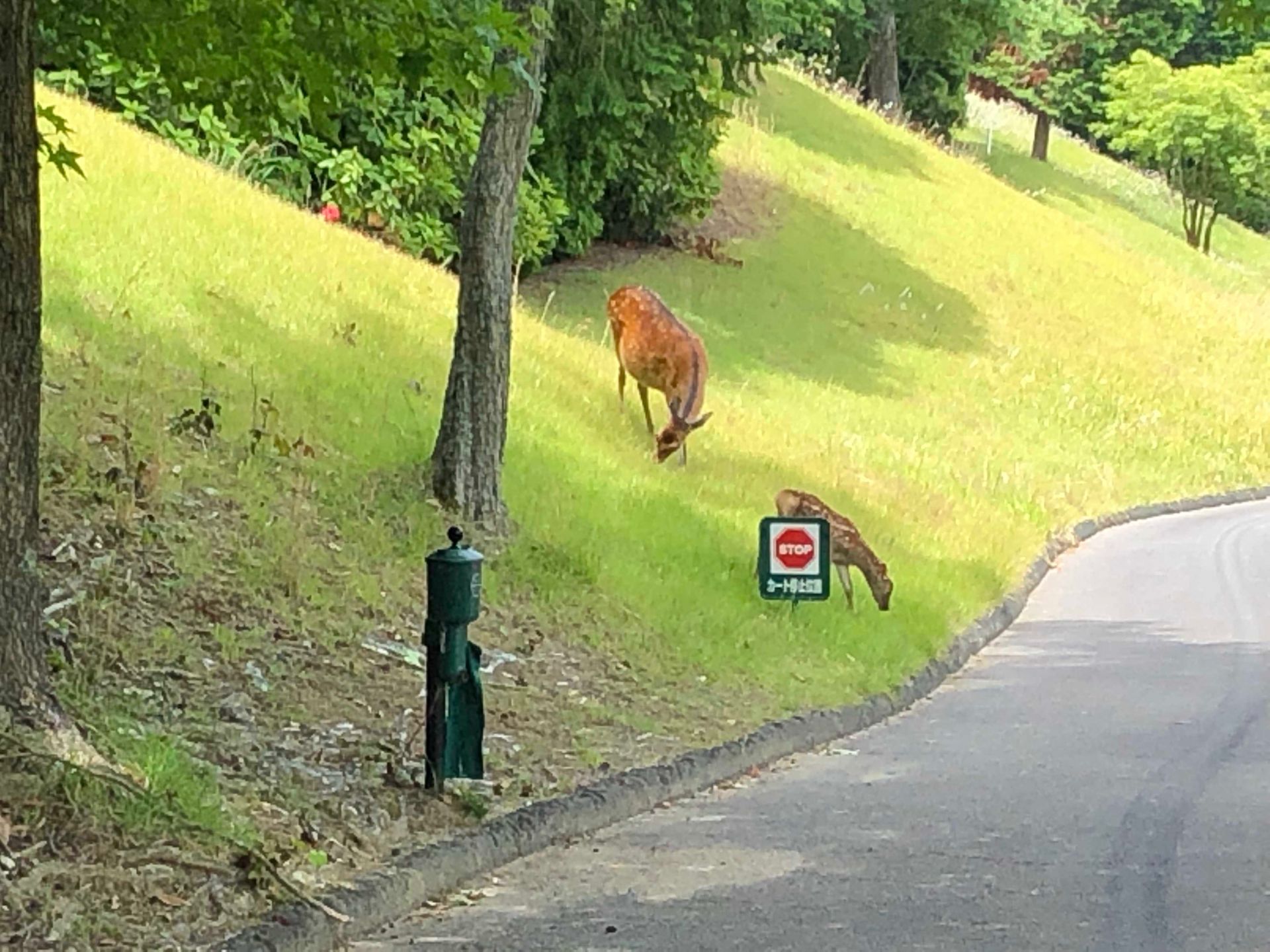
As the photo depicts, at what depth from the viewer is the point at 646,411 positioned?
19.2 m

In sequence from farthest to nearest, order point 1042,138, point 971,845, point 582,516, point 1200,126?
1. point 1042,138
2. point 1200,126
3. point 582,516
4. point 971,845

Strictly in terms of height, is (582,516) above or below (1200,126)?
below

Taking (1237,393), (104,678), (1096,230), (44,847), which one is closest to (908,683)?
(104,678)

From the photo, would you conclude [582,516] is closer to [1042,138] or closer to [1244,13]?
[1244,13]

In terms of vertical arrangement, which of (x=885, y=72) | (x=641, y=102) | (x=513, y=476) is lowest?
(x=513, y=476)

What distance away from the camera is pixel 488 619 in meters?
12.4

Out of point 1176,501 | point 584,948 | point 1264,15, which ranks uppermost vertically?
point 1264,15

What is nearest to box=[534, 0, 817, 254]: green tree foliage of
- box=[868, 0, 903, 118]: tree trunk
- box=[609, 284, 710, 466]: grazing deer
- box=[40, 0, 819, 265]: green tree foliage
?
box=[40, 0, 819, 265]: green tree foliage

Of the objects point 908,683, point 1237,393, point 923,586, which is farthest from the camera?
point 1237,393

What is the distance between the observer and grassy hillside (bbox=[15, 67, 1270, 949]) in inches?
408

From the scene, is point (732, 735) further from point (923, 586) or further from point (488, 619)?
point (923, 586)

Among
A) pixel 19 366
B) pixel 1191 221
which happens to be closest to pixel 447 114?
pixel 19 366

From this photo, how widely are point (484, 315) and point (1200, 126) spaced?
47.1 m

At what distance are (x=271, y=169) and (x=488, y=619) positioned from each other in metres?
14.0
